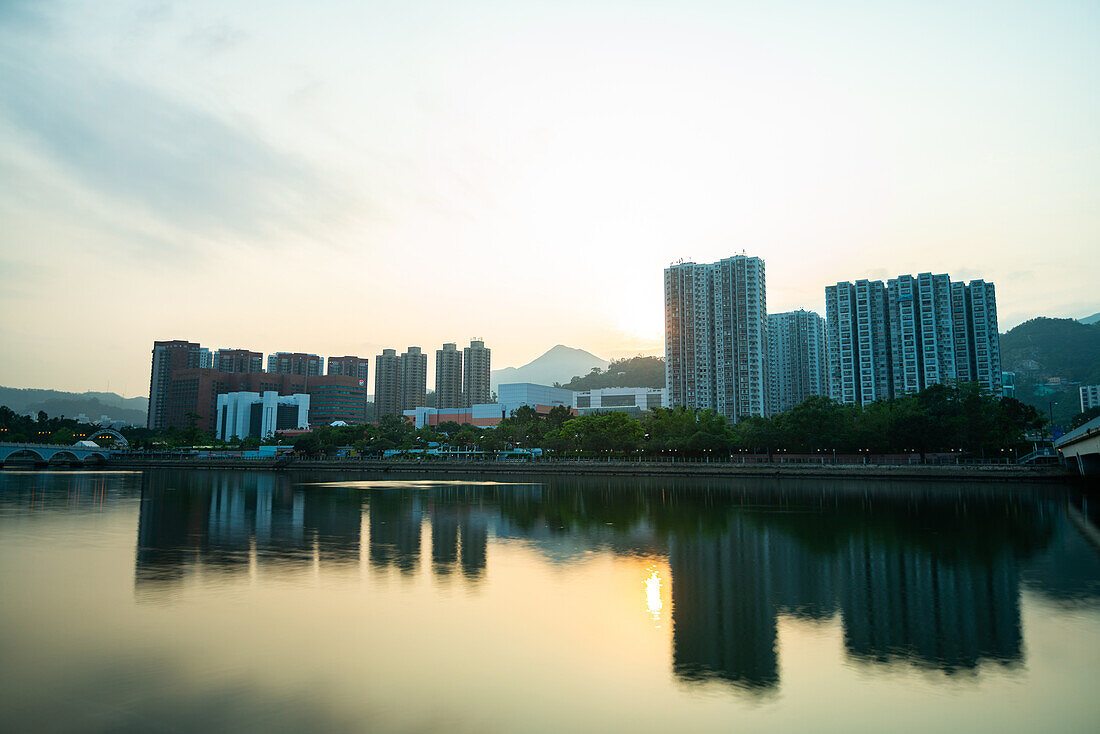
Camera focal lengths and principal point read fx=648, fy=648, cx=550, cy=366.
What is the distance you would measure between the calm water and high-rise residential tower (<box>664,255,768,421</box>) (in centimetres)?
13474

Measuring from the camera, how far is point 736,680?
12875 mm

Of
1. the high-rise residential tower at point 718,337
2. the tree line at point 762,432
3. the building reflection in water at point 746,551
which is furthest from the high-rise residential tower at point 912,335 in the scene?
the building reflection in water at point 746,551

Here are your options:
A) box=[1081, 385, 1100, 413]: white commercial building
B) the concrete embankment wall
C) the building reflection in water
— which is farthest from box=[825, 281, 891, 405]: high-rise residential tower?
the building reflection in water

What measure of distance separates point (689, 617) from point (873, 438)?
83618 millimetres

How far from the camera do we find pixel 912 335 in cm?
15500

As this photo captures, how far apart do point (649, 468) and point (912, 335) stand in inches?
3698

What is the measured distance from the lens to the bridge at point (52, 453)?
118 m

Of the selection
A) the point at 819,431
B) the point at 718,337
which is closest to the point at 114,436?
the point at 718,337

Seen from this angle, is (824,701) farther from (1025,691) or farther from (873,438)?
(873,438)

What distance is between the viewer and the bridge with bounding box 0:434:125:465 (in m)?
118

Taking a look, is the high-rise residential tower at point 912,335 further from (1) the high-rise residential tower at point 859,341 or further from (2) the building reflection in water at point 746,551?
(2) the building reflection in water at point 746,551

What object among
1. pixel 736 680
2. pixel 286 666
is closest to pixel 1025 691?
pixel 736 680

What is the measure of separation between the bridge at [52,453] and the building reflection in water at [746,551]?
8503 centimetres

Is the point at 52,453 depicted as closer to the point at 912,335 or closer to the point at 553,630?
the point at 553,630
